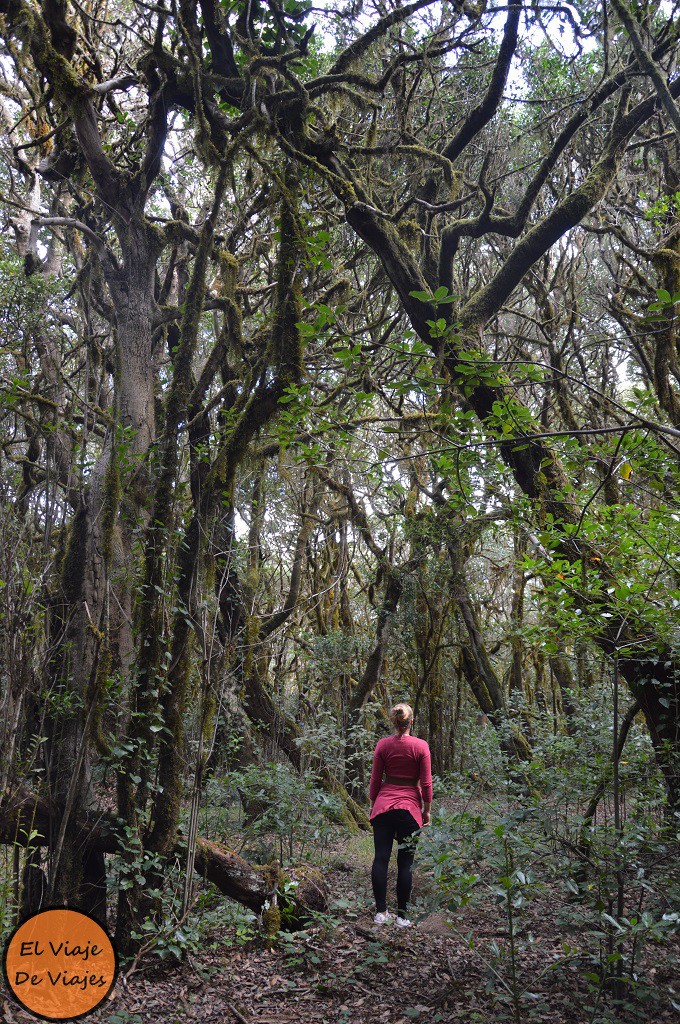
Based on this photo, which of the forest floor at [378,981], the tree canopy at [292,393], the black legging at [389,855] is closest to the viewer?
the forest floor at [378,981]

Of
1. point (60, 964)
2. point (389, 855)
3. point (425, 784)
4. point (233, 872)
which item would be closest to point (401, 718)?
point (425, 784)

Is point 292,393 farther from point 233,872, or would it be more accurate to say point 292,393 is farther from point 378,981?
point 378,981

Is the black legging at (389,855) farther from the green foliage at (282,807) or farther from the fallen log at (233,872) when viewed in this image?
the green foliage at (282,807)

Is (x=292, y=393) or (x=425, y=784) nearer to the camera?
(x=292, y=393)

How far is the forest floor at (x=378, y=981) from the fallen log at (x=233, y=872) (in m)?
0.21

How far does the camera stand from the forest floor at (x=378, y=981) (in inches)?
140

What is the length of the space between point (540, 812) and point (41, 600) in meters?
3.56

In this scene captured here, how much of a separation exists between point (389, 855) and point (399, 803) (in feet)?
1.35

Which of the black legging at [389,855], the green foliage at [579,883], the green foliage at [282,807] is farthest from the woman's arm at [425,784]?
the green foliage at [282,807]

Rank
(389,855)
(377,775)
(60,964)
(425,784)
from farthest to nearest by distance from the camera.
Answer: (377,775) < (425,784) < (389,855) < (60,964)

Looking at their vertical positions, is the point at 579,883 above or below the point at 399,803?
below

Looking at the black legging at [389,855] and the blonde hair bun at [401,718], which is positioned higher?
the blonde hair bun at [401,718]

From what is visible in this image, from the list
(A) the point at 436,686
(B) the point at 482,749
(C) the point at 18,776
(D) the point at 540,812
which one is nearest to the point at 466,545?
(A) the point at 436,686

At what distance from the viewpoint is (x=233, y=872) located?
17.0 feet
